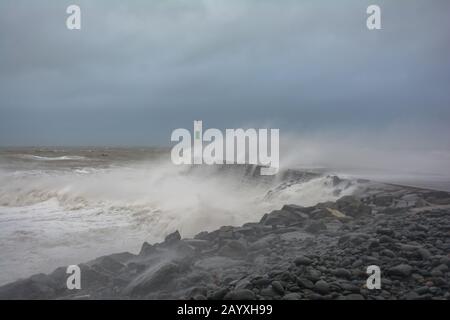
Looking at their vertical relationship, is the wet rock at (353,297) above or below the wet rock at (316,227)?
above

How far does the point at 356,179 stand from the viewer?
1109 cm

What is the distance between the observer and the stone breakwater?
4.18 meters

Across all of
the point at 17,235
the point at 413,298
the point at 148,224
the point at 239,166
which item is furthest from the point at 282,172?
the point at 413,298

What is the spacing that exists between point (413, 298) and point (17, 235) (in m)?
8.76

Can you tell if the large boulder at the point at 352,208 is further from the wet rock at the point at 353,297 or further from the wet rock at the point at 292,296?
the wet rock at the point at 292,296

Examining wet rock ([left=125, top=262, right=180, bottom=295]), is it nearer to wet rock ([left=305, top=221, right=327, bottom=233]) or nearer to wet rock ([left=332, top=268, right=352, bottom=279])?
wet rock ([left=332, top=268, right=352, bottom=279])

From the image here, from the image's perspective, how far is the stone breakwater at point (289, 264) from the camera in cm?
418

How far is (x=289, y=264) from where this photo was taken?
4.92 meters

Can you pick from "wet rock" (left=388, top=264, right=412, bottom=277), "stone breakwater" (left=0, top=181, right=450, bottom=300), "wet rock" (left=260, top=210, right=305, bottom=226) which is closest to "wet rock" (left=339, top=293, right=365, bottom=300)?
"stone breakwater" (left=0, top=181, right=450, bottom=300)

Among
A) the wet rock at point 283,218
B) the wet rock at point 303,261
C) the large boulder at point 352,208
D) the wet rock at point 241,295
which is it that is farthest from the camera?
the large boulder at point 352,208

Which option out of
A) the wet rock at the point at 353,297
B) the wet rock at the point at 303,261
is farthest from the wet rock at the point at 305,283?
the wet rock at the point at 303,261

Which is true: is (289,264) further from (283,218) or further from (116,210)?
(116,210)

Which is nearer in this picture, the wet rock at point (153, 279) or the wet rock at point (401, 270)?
the wet rock at point (401, 270)
